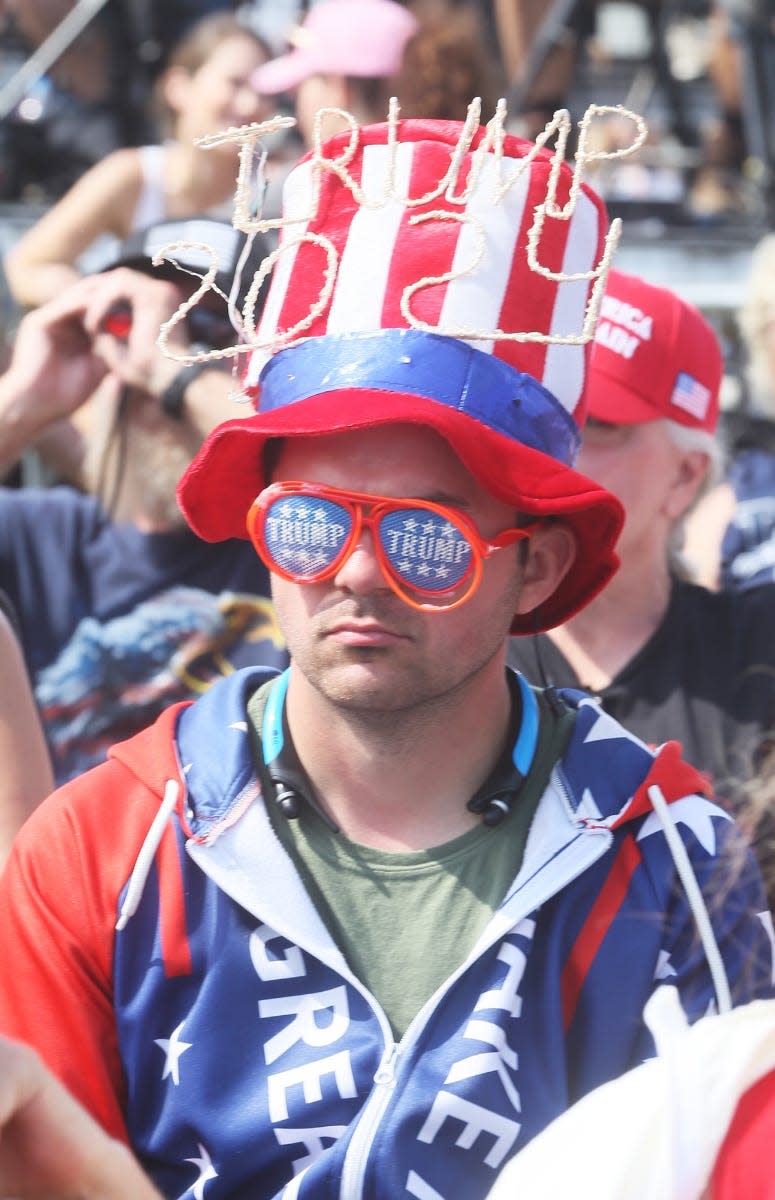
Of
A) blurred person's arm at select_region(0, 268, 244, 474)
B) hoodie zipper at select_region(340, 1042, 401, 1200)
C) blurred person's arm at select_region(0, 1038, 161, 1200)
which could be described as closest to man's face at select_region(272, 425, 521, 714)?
hoodie zipper at select_region(340, 1042, 401, 1200)

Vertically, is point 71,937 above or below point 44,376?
below

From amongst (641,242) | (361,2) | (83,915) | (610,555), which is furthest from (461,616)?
(641,242)

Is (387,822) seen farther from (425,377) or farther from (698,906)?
(425,377)

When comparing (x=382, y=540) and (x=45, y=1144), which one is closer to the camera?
(x=45, y=1144)

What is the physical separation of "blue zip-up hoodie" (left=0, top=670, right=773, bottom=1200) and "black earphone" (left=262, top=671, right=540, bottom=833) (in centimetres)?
4

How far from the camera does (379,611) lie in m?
2.09

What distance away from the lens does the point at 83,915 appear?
2.06 metres

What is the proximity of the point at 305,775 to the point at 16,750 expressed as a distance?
587 millimetres

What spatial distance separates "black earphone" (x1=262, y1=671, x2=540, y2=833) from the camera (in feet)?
7.19

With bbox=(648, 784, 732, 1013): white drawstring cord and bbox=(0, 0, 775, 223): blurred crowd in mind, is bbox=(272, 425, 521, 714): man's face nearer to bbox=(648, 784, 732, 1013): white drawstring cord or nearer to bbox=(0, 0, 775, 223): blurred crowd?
bbox=(648, 784, 732, 1013): white drawstring cord

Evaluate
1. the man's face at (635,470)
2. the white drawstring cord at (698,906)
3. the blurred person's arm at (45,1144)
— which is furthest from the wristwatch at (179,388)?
the blurred person's arm at (45,1144)

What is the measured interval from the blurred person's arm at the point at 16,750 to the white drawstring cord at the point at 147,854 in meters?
0.48

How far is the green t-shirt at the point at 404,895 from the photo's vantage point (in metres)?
2.10

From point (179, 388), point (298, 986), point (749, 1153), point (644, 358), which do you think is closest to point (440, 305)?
point (298, 986)
